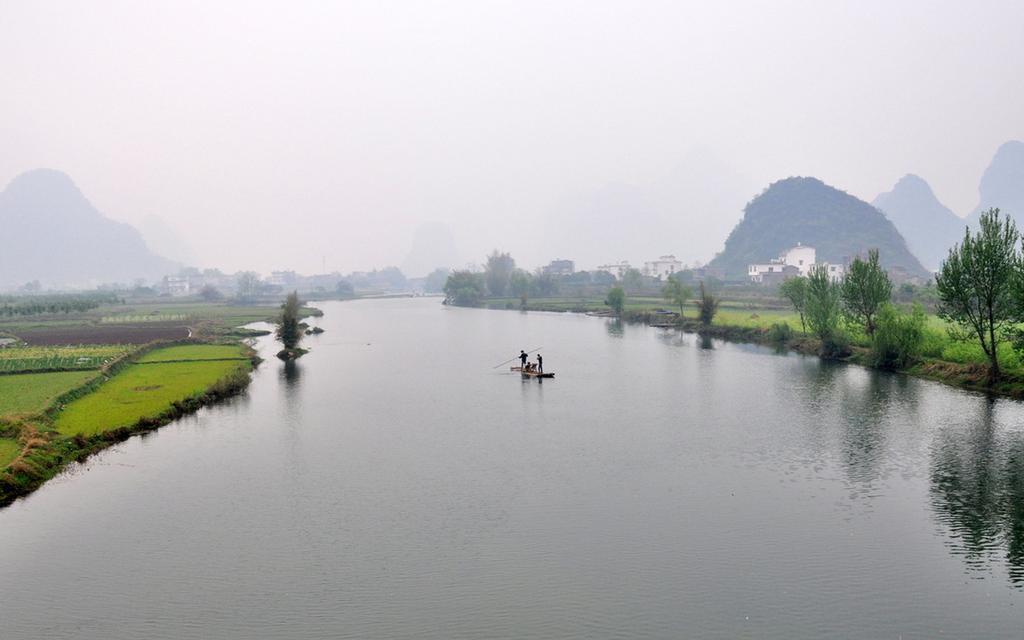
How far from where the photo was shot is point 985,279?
107ft

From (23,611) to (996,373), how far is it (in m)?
37.2

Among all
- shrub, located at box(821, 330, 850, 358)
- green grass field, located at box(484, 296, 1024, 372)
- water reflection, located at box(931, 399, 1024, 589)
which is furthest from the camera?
shrub, located at box(821, 330, 850, 358)

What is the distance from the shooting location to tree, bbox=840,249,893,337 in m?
44.0

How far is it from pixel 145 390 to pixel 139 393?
83 centimetres

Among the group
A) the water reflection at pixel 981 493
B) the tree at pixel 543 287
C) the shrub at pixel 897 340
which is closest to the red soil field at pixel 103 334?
the shrub at pixel 897 340

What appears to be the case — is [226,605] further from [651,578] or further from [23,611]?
[651,578]

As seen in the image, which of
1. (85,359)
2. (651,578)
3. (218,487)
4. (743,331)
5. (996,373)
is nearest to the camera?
(651,578)

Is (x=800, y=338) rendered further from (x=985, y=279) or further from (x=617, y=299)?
(x=617, y=299)

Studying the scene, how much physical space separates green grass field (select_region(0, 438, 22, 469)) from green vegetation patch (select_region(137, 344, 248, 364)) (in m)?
22.7

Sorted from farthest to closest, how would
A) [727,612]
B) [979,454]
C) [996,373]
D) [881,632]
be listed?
[996,373] → [979,454] → [727,612] → [881,632]

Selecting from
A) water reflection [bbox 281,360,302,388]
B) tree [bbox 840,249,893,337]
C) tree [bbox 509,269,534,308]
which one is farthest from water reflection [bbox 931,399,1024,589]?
tree [bbox 509,269,534,308]

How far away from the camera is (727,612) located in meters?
12.8

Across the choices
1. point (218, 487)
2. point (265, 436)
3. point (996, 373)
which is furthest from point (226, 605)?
point (996, 373)

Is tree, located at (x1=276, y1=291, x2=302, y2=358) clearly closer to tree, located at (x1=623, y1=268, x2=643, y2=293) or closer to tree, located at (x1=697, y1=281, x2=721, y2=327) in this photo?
tree, located at (x1=697, y1=281, x2=721, y2=327)
